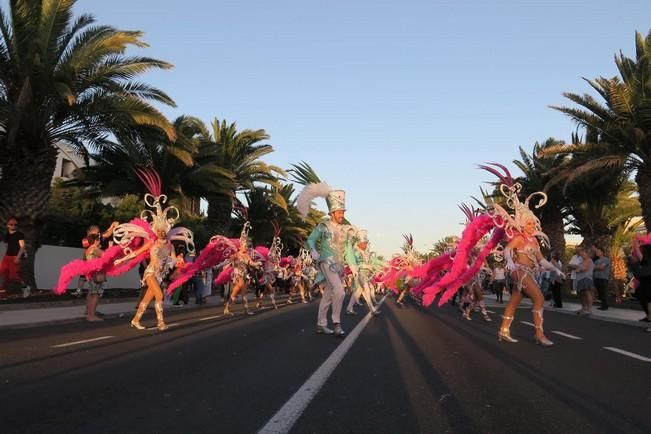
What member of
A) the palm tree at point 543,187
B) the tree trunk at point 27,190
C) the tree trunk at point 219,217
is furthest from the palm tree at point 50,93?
the palm tree at point 543,187

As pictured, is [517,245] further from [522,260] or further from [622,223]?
[622,223]

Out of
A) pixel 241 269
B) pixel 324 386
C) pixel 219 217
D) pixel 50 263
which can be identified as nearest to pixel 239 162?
→ pixel 219 217

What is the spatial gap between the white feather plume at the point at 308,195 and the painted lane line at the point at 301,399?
159 inches

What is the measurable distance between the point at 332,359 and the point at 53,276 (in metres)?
19.7

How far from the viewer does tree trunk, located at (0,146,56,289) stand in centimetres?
1667

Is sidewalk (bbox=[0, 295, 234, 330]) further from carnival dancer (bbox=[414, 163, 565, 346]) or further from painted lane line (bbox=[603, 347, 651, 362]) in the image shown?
painted lane line (bbox=[603, 347, 651, 362])

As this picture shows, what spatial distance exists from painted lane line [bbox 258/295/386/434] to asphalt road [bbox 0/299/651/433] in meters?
0.07

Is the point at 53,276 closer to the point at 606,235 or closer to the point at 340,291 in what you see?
the point at 340,291

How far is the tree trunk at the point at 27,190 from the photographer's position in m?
16.7

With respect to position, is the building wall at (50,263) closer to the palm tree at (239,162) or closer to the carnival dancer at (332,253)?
the palm tree at (239,162)

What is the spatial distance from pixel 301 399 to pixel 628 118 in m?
20.2

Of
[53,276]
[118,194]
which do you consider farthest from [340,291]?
[53,276]

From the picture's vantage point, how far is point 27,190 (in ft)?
54.9

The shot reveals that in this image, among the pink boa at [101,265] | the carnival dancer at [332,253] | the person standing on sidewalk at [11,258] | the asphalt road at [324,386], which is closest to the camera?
the asphalt road at [324,386]
